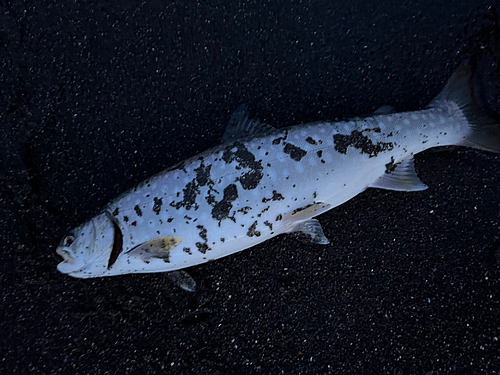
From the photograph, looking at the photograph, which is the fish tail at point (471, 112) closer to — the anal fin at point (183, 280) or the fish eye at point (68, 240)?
the anal fin at point (183, 280)

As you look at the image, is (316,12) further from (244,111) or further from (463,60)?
(463,60)

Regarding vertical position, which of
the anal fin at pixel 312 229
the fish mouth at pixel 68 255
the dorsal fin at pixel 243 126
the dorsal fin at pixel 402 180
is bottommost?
the anal fin at pixel 312 229

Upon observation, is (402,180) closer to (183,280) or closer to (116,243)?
A: (183,280)

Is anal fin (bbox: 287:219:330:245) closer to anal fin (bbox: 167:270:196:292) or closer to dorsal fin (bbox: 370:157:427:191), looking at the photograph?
dorsal fin (bbox: 370:157:427:191)

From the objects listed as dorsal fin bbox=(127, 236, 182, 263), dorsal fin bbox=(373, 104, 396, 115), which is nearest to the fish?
dorsal fin bbox=(127, 236, 182, 263)

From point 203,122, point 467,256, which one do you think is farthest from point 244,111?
point 467,256

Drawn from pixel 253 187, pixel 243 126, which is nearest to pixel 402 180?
pixel 253 187

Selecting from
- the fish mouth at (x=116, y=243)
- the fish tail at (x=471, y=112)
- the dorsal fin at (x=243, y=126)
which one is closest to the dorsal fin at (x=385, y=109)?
the fish tail at (x=471, y=112)
